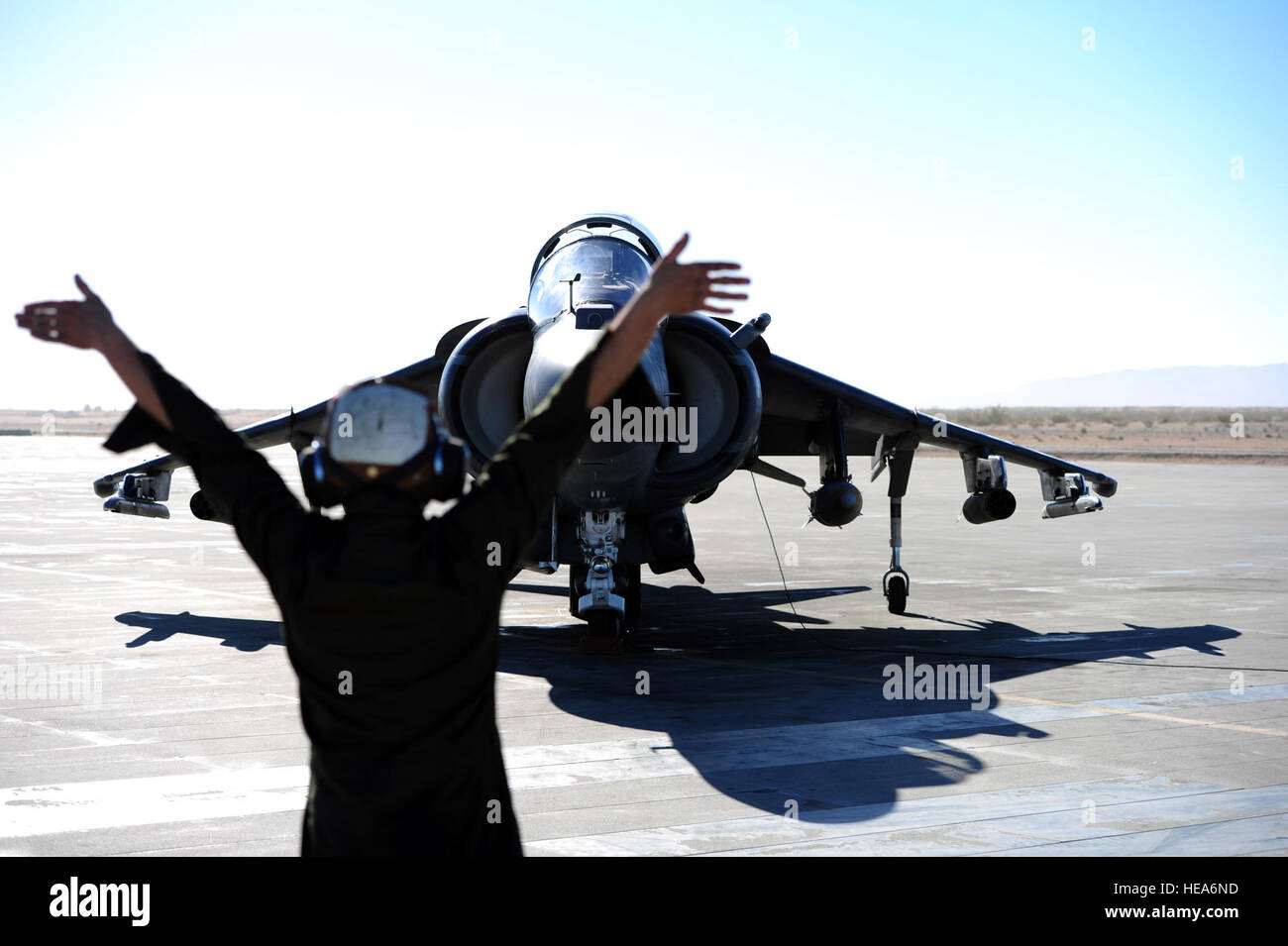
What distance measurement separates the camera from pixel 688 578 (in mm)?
21188

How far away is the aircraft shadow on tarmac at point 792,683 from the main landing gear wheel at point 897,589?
25 centimetres

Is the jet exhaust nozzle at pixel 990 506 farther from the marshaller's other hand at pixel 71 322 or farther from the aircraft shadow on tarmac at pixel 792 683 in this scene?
the marshaller's other hand at pixel 71 322

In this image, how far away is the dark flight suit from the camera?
2.77 metres

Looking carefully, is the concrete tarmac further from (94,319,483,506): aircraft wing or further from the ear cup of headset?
the ear cup of headset

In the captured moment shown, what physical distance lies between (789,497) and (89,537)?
26241mm

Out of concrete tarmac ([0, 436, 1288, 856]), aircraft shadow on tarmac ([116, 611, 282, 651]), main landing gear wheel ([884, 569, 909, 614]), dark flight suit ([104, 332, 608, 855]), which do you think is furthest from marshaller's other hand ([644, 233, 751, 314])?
main landing gear wheel ([884, 569, 909, 614])

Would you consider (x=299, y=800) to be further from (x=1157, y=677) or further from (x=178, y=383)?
(x=1157, y=677)

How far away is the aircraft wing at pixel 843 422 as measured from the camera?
15.7 metres

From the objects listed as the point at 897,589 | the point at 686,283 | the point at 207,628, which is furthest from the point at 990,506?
the point at 686,283

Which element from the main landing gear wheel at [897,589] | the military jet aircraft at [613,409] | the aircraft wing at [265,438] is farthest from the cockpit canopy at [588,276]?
the main landing gear wheel at [897,589]

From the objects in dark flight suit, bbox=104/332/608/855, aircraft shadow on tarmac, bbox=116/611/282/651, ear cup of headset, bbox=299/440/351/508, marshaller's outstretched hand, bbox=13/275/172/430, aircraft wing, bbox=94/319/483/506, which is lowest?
aircraft shadow on tarmac, bbox=116/611/282/651

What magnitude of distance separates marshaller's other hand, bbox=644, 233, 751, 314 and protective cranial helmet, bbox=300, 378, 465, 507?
2.11 feet
